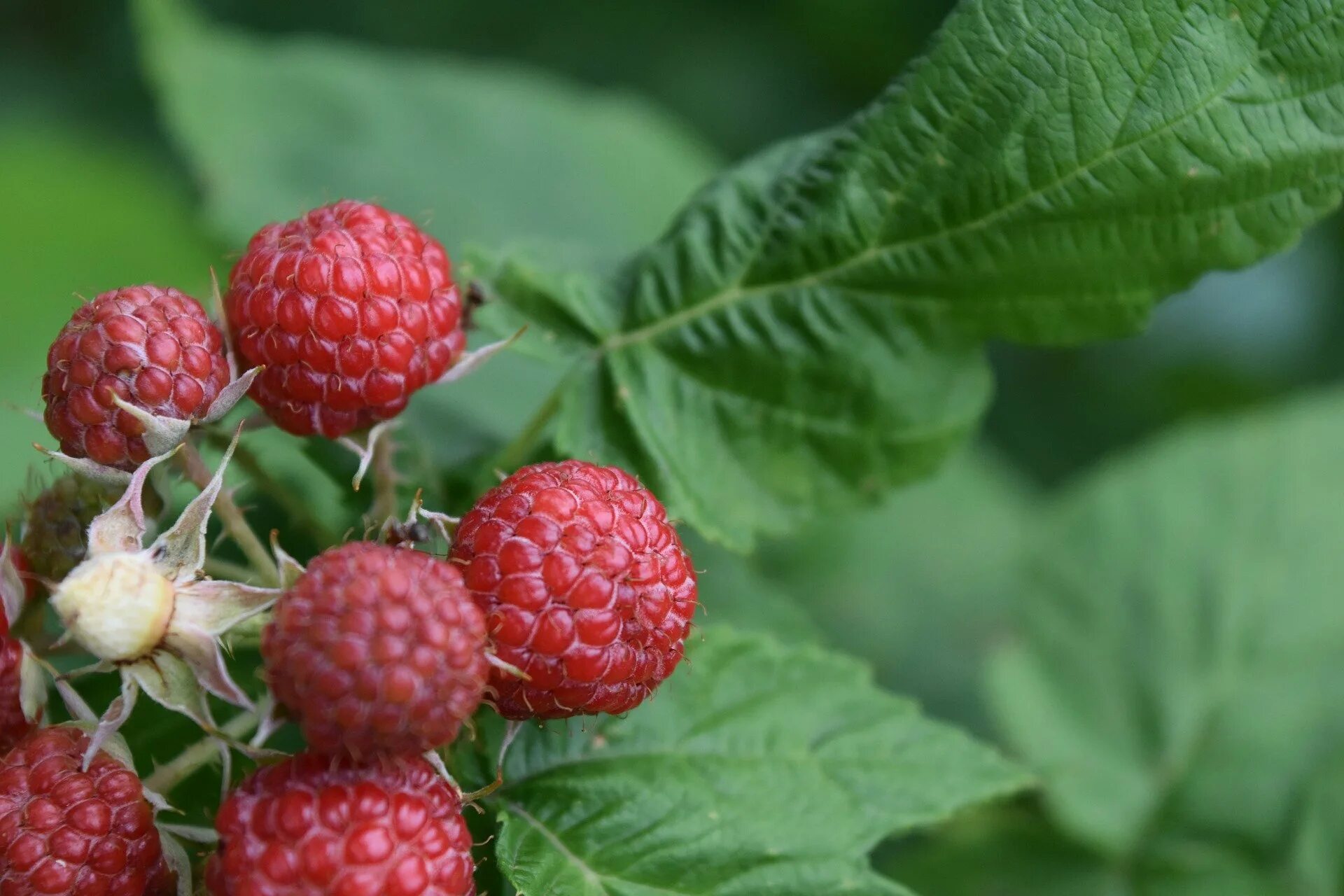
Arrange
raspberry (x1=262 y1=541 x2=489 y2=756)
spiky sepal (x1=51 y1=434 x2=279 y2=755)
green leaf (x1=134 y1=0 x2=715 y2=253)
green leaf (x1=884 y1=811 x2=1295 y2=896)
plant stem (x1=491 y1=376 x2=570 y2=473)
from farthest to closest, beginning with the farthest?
green leaf (x1=134 y1=0 x2=715 y2=253)
green leaf (x1=884 y1=811 x2=1295 y2=896)
plant stem (x1=491 y1=376 x2=570 y2=473)
spiky sepal (x1=51 y1=434 x2=279 y2=755)
raspberry (x1=262 y1=541 x2=489 y2=756)

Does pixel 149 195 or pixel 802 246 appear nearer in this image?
pixel 802 246

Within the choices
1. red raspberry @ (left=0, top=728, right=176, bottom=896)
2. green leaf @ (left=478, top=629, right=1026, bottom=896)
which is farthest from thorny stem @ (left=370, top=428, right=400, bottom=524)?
red raspberry @ (left=0, top=728, right=176, bottom=896)

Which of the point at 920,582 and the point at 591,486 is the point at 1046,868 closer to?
the point at 920,582

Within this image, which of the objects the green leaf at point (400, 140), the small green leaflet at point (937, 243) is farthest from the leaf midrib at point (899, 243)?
the green leaf at point (400, 140)

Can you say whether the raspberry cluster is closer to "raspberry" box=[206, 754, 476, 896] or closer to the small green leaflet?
"raspberry" box=[206, 754, 476, 896]

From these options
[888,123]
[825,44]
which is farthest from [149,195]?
[888,123]

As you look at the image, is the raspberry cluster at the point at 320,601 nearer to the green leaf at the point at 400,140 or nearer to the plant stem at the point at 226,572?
the plant stem at the point at 226,572

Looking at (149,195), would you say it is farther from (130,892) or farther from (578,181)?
(130,892)
